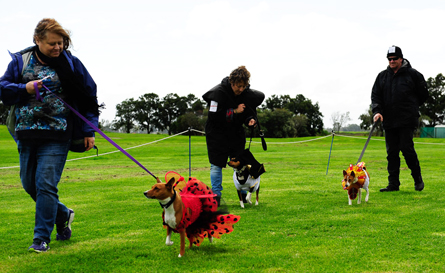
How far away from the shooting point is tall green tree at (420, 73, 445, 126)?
3081 inches

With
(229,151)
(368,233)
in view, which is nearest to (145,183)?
(229,151)

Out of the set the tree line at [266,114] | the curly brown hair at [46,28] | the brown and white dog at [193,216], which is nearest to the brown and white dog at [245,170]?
the brown and white dog at [193,216]

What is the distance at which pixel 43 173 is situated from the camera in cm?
432

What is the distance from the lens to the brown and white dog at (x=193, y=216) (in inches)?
157

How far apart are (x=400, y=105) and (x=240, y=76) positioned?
152 inches

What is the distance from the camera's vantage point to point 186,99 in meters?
98.1

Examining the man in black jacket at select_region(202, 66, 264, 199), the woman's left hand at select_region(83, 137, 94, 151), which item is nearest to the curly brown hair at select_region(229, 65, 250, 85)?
the man in black jacket at select_region(202, 66, 264, 199)

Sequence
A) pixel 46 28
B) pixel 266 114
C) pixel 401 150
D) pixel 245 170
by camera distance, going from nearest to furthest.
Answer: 1. pixel 46 28
2. pixel 245 170
3. pixel 401 150
4. pixel 266 114

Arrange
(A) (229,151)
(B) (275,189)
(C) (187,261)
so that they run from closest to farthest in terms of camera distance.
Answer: (C) (187,261)
(A) (229,151)
(B) (275,189)

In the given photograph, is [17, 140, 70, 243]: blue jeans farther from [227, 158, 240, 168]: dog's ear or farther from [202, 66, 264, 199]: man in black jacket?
[227, 158, 240, 168]: dog's ear

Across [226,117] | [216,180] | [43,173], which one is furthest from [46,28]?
[216,180]

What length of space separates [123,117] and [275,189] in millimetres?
96266

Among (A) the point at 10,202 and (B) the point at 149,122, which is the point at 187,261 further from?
(B) the point at 149,122

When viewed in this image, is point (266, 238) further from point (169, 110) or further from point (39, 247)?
point (169, 110)
